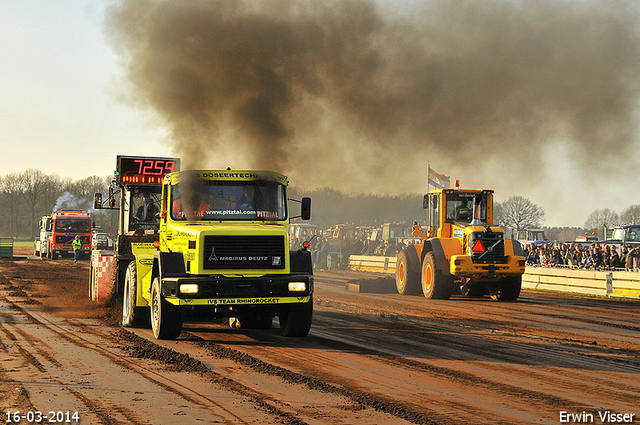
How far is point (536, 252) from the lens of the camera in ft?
110

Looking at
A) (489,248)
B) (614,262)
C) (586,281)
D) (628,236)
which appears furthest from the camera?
(628,236)

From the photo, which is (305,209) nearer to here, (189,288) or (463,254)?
(189,288)

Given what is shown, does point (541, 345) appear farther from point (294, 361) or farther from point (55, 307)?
point (55, 307)

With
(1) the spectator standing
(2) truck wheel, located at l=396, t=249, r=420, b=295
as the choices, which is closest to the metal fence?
(1) the spectator standing

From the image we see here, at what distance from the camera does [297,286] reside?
9406 mm

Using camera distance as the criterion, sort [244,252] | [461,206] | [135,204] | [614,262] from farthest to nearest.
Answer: [614,262] → [461,206] → [135,204] → [244,252]

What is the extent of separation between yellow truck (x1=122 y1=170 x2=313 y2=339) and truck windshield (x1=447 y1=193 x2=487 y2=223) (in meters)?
8.61

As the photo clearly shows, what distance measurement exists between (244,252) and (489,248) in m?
9.41

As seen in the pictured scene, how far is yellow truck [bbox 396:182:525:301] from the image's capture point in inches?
671

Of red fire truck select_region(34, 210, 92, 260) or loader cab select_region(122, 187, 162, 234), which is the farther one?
red fire truck select_region(34, 210, 92, 260)

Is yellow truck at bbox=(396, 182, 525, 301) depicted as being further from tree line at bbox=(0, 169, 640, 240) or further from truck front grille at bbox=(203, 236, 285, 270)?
tree line at bbox=(0, 169, 640, 240)

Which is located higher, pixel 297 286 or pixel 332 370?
pixel 297 286

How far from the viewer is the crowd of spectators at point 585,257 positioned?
87.4 feet

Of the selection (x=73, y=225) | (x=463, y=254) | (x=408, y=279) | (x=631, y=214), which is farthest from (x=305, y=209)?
(x=631, y=214)
